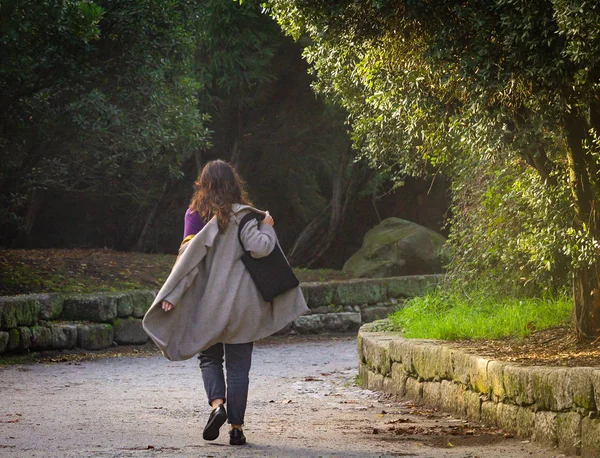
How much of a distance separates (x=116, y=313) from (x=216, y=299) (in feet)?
26.6

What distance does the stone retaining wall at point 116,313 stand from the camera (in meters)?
12.1

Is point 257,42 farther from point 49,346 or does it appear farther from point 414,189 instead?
point 49,346

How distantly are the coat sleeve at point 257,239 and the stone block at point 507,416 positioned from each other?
1.99 meters

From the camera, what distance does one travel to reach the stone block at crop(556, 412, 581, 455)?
5.55 meters

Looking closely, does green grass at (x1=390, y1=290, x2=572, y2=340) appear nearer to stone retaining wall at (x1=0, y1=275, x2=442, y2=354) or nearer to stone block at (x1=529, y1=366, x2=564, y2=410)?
stone block at (x1=529, y1=366, x2=564, y2=410)

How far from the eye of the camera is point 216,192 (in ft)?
20.6

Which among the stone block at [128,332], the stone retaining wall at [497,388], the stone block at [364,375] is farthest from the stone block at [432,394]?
the stone block at [128,332]

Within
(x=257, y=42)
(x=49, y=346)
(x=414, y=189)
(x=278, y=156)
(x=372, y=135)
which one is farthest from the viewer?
(x=414, y=189)

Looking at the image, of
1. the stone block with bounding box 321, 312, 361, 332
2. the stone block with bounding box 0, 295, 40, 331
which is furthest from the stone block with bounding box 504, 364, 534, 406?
the stone block with bounding box 321, 312, 361, 332

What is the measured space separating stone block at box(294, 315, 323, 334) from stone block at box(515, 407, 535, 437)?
34.5 ft

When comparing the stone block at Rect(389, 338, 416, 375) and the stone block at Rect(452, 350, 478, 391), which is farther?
the stone block at Rect(389, 338, 416, 375)

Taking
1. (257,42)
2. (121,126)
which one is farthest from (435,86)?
(257,42)

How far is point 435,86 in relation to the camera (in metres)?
7.51

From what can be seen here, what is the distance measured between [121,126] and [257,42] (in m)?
4.50
